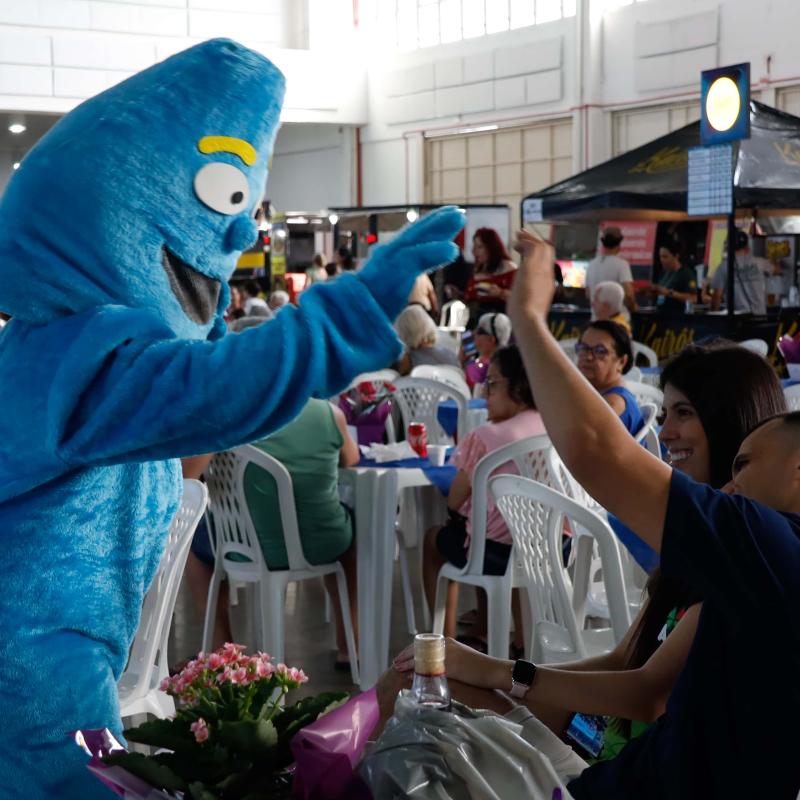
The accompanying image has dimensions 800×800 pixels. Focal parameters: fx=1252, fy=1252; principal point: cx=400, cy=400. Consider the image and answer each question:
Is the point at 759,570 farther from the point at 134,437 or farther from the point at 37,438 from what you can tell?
the point at 37,438

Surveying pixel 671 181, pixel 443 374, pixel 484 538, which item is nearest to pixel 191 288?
pixel 484 538

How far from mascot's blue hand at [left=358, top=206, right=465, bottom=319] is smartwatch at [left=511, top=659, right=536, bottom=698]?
748mm

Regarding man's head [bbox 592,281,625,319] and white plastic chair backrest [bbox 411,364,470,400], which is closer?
white plastic chair backrest [bbox 411,364,470,400]

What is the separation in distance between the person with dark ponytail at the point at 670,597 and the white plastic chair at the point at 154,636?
140 cm

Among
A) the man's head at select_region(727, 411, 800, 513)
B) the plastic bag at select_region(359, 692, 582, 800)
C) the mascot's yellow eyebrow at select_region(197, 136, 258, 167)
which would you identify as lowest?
Answer: the plastic bag at select_region(359, 692, 582, 800)

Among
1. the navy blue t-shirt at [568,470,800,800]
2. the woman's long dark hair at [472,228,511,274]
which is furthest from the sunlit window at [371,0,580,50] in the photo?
the navy blue t-shirt at [568,470,800,800]

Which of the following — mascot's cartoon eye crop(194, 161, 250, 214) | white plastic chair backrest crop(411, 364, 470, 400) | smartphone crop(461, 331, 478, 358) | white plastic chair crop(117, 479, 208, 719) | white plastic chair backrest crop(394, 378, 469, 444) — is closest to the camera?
mascot's cartoon eye crop(194, 161, 250, 214)

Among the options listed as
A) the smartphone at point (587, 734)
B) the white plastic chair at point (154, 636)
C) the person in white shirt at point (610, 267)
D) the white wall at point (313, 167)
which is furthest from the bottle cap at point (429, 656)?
the white wall at point (313, 167)

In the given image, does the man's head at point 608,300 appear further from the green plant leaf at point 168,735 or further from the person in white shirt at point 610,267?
the green plant leaf at point 168,735

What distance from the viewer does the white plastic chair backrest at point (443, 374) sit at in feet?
23.9

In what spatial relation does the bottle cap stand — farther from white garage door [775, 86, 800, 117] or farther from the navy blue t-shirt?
white garage door [775, 86, 800, 117]

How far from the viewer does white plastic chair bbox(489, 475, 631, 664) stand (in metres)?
3.38

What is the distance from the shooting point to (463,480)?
15.0ft

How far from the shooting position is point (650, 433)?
505cm
